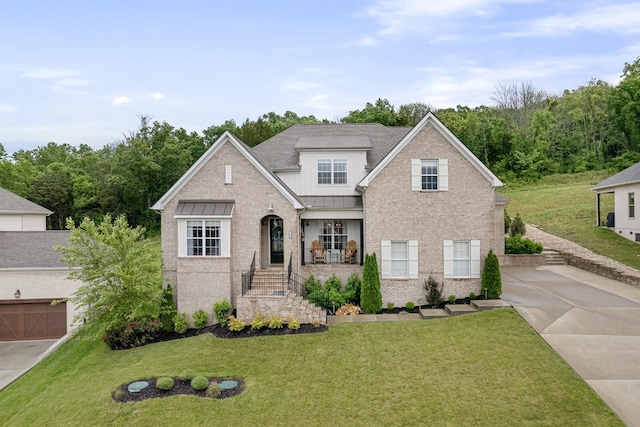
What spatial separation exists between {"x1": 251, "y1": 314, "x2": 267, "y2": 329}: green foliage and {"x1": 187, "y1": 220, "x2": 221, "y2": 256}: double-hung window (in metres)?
3.25

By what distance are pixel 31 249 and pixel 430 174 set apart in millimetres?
19434

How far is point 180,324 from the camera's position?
→ 14.8m

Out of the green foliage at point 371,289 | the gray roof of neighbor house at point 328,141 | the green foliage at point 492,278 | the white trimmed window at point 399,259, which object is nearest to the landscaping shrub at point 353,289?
the green foliage at point 371,289

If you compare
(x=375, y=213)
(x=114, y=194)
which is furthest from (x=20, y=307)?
(x=114, y=194)

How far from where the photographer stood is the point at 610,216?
84.9 feet

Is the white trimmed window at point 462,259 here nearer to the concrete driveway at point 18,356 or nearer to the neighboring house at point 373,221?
the neighboring house at point 373,221

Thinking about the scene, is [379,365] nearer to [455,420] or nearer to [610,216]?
[455,420]

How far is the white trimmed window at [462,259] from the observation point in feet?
51.6

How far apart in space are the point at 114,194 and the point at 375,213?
41.7m

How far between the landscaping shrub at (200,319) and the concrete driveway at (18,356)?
634 centimetres

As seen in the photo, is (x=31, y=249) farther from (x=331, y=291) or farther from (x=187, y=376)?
(x=331, y=291)

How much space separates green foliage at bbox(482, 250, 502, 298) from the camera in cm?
1494

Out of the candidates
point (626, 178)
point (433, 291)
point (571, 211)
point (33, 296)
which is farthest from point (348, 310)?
point (571, 211)

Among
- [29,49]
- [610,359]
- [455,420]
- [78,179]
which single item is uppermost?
[29,49]
